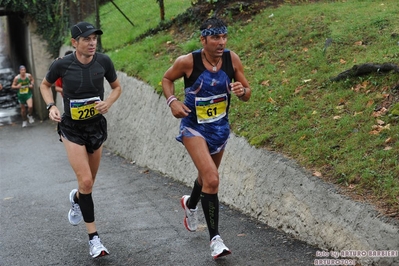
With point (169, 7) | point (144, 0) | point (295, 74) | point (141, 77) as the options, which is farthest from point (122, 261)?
point (144, 0)

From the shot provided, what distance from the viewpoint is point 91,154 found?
6.73 metres

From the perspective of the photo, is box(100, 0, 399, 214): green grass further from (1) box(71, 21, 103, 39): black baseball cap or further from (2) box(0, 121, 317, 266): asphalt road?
(1) box(71, 21, 103, 39): black baseball cap

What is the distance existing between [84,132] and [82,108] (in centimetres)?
26

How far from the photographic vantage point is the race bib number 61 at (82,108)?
256 inches

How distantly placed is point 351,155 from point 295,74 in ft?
10.7

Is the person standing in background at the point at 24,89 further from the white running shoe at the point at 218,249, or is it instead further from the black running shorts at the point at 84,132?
the white running shoe at the point at 218,249

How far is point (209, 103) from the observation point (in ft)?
20.2

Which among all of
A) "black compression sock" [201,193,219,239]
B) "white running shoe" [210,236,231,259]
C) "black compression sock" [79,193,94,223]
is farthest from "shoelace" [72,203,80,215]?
"white running shoe" [210,236,231,259]

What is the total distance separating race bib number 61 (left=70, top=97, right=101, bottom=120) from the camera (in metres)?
6.51

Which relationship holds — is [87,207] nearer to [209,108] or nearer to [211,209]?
[211,209]

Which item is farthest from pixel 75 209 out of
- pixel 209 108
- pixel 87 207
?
pixel 209 108

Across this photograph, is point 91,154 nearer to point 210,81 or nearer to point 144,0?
point 210,81

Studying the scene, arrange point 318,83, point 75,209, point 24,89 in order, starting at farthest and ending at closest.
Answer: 1. point 24,89
2. point 318,83
3. point 75,209

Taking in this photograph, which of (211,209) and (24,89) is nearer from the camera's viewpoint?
(211,209)
